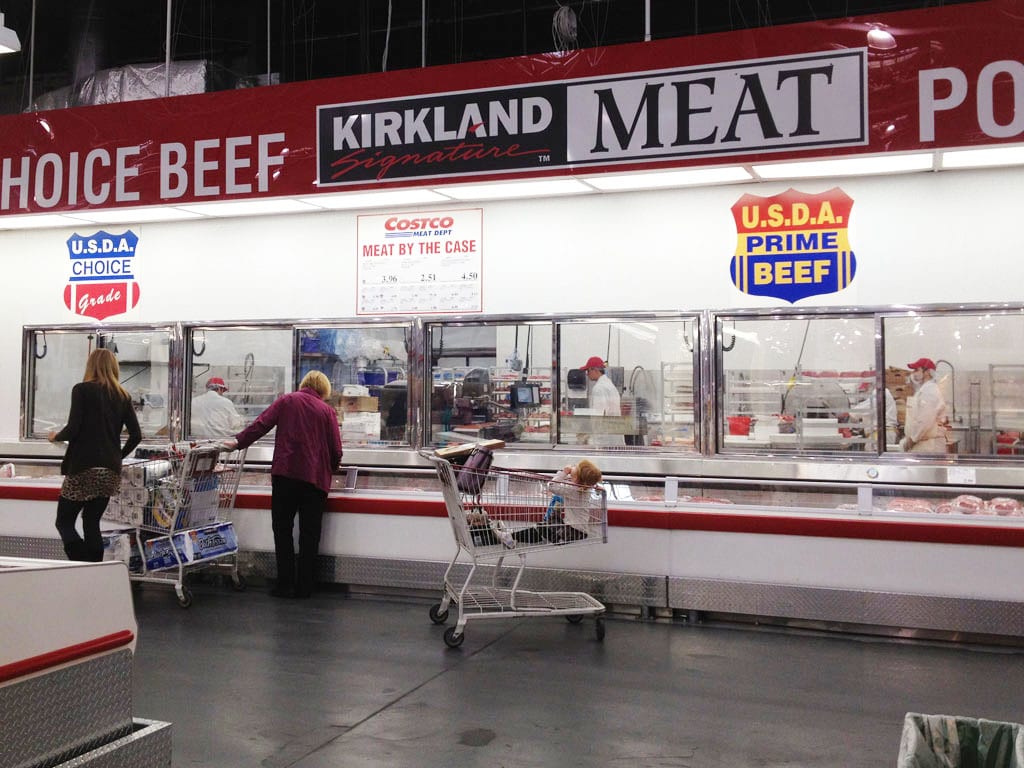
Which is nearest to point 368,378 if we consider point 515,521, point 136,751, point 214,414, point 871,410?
point 214,414

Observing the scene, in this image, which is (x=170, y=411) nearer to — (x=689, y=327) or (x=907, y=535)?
(x=689, y=327)

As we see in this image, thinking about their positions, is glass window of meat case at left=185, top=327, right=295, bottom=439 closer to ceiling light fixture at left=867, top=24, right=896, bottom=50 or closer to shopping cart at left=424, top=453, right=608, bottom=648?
shopping cart at left=424, top=453, right=608, bottom=648

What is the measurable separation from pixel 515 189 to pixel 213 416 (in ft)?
12.1

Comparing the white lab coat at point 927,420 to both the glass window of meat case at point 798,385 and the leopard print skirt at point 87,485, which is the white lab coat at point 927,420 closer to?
the glass window of meat case at point 798,385

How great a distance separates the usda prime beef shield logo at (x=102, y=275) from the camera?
939cm

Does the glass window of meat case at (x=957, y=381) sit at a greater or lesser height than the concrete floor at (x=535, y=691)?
greater

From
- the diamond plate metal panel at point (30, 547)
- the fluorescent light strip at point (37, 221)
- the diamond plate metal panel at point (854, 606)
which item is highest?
the fluorescent light strip at point (37, 221)

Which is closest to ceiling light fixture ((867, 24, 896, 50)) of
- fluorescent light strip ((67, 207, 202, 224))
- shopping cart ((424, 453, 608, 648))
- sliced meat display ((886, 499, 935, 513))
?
sliced meat display ((886, 499, 935, 513))

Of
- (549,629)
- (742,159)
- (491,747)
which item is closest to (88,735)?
(491,747)

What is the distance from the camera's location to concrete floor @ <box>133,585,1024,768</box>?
12.3 ft

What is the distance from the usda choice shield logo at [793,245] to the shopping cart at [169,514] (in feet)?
13.5

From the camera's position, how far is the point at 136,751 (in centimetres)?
247

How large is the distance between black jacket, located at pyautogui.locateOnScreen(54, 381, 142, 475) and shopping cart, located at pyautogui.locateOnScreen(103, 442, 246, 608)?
1.20 ft
